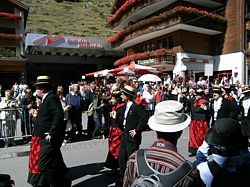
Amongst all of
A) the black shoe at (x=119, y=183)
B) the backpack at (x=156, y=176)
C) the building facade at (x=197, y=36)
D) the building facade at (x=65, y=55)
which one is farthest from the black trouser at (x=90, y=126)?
the building facade at (x=65, y=55)

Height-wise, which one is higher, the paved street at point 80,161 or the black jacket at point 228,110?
the black jacket at point 228,110

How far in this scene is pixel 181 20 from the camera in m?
23.2

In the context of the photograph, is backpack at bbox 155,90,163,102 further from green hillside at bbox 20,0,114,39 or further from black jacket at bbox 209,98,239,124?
green hillside at bbox 20,0,114,39

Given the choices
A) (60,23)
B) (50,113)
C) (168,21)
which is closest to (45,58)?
(60,23)

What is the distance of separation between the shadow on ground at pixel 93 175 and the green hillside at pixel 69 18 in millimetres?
36833

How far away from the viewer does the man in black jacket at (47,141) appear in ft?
14.8

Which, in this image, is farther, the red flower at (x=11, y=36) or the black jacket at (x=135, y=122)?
the red flower at (x=11, y=36)

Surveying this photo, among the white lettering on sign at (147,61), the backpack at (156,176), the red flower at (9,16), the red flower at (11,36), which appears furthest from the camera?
the red flower at (9,16)

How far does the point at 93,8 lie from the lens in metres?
54.2

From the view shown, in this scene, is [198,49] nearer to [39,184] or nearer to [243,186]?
[39,184]

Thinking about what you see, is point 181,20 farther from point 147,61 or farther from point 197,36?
point 147,61

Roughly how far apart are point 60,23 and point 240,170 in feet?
154

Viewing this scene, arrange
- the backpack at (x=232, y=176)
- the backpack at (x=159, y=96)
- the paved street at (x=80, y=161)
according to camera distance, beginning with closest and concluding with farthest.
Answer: the backpack at (x=232, y=176) → the paved street at (x=80, y=161) → the backpack at (x=159, y=96)

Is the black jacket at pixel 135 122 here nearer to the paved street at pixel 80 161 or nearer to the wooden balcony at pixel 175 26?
the paved street at pixel 80 161
